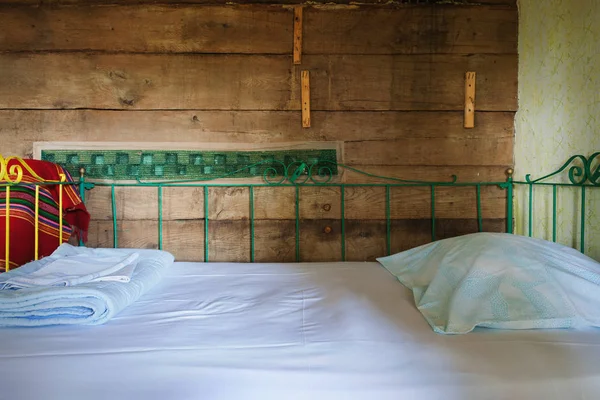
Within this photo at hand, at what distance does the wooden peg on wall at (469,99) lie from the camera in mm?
1814

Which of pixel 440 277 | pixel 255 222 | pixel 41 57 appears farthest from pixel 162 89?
pixel 440 277

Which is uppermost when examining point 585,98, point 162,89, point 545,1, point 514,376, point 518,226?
point 545,1

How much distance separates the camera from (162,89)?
5.92ft

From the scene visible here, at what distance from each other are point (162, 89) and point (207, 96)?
21 cm

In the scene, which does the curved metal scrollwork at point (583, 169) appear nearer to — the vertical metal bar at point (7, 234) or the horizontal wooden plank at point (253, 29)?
the horizontal wooden plank at point (253, 29)

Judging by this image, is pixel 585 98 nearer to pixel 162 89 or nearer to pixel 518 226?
pixel 518 226

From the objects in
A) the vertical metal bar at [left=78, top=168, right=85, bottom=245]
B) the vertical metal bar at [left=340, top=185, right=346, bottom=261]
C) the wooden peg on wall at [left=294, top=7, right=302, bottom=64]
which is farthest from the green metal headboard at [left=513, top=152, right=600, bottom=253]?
the vertical metal bar at [left=78, top=168, right=85, bottom=245]

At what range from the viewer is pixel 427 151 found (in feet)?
6.03

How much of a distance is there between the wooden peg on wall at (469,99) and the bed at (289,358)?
1094mm

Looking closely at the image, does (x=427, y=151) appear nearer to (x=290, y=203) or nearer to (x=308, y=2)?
(x=290, y=203)

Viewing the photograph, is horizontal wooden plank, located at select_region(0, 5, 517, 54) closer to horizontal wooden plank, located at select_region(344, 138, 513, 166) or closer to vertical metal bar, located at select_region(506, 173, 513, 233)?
horizontal wooden plank, located at select_region(344, 138, 513, 166)

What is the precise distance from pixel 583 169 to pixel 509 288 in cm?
71

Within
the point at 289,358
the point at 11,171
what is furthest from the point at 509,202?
the point at 11,171

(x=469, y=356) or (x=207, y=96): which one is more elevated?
(x=207, y=96)
